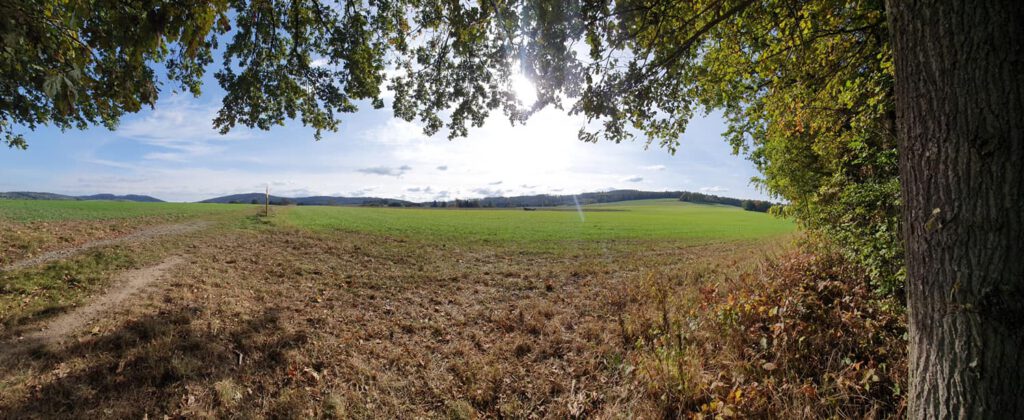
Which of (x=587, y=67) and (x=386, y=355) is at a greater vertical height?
(x=587, y=67)

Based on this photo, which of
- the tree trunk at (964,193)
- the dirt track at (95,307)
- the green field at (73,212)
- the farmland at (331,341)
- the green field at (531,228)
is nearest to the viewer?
the tree trunk at (964,193)

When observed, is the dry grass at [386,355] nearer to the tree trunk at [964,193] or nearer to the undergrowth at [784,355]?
the undergrowth at [784,355]

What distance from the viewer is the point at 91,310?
6301mm

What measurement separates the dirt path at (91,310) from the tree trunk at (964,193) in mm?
9384

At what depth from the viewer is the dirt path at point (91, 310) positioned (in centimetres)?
509

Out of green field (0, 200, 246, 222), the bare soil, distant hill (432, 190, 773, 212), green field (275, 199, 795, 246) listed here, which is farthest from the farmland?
distant hill (432, 190, 773, 212)

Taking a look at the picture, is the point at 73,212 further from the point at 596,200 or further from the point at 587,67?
the point at 596,200

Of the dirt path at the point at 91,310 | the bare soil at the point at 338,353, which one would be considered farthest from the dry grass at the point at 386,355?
the dirt path at the point at 91,310

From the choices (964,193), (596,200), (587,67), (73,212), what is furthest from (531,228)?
(596,200)

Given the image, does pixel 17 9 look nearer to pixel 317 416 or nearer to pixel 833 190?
pixel 317 416

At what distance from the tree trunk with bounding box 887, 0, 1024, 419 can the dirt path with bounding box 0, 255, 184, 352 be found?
9384 mm

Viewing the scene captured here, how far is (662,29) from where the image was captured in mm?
5602

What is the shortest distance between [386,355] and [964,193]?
6.03 meters

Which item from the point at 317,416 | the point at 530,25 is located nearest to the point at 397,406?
the point at 317,416
